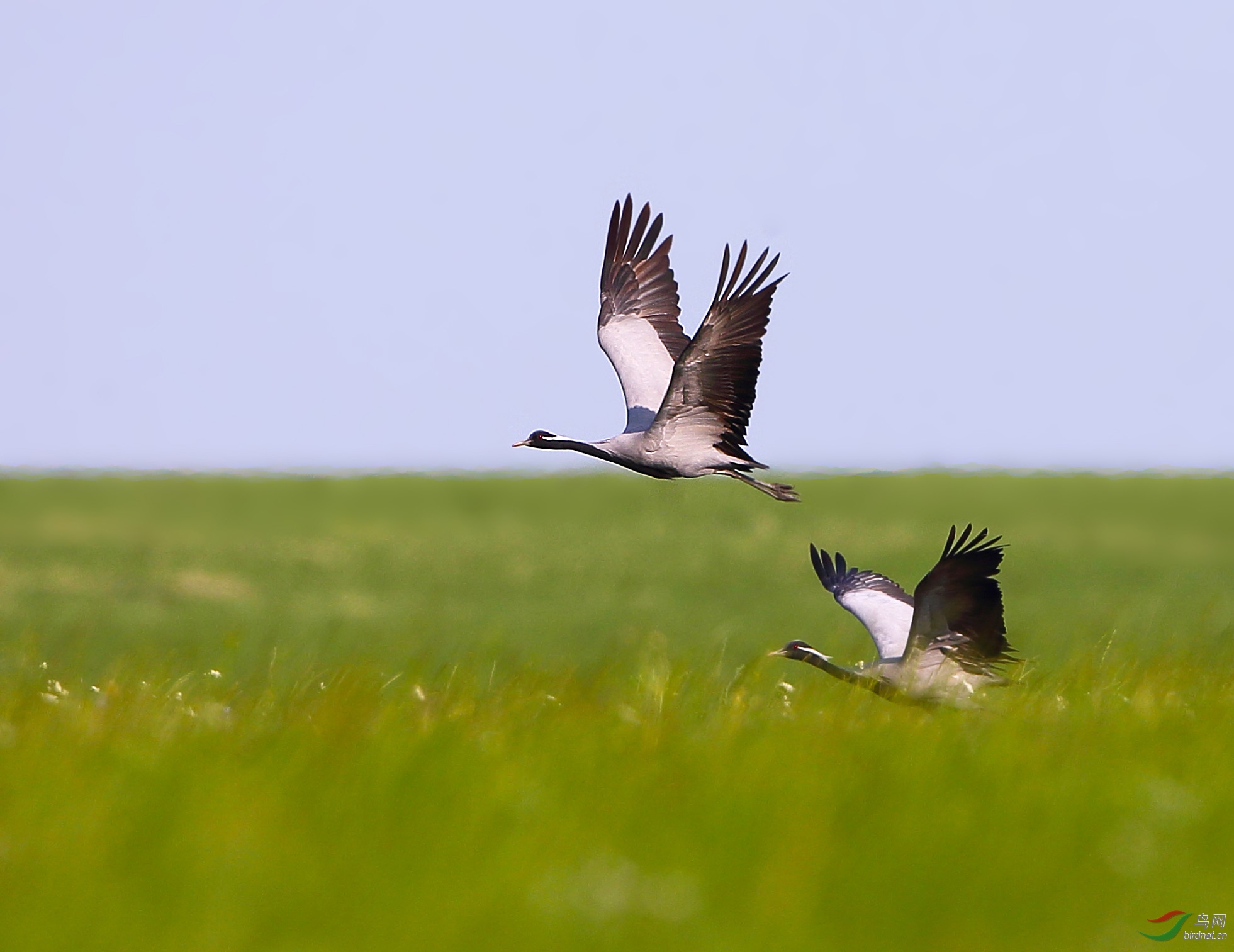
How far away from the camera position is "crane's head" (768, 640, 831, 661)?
9520mm

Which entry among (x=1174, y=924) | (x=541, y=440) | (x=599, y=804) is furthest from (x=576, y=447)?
(x=1174, y=924)

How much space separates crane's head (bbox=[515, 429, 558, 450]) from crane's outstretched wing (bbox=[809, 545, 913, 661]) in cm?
175

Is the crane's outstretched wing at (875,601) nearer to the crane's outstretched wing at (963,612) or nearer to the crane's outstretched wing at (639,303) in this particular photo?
the crane's outstretched wing at (963,612)

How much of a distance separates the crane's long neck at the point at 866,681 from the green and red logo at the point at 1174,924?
306 cm

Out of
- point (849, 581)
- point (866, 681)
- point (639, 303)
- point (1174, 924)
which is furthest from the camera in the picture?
point (639, 303)

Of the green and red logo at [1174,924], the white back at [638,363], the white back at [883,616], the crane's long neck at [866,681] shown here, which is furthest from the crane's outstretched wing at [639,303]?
the green and red logo at [1174,924]

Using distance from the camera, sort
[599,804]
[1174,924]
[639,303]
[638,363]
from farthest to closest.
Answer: [639,303]
[638,363]
[599,804]
[1174,924]

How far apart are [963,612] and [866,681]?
0.83 m

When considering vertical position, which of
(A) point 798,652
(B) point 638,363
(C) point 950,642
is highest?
(B) point 638,363

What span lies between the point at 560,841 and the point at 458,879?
0.45 meters

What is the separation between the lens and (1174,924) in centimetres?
497

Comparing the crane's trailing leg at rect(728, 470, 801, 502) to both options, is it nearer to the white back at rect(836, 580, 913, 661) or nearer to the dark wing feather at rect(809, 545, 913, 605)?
the dark wing feather at rect(809, 545, 913, 605)

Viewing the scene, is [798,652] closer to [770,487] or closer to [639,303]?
[770,487]

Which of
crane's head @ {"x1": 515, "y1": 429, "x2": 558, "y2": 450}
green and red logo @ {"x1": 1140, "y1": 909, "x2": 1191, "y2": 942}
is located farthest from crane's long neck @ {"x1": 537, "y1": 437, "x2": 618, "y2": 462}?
green and red logo @ {"x1": 1140, "y1": 909, "x2": 1191, "y2": 942}
